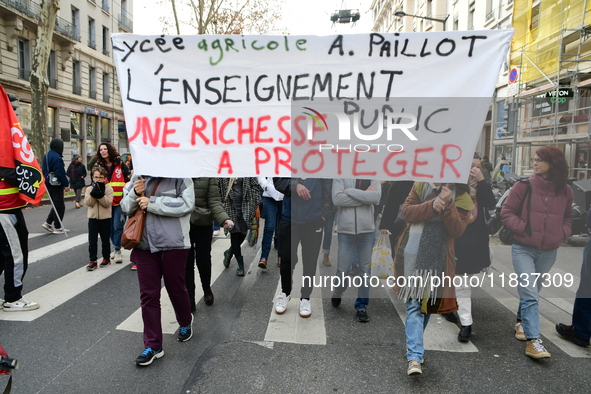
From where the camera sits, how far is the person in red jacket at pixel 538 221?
3820mm

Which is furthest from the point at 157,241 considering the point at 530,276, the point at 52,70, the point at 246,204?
the point at 52,70

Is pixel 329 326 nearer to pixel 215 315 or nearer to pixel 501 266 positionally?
pixel 215 315

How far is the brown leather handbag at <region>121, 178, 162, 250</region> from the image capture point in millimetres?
3475

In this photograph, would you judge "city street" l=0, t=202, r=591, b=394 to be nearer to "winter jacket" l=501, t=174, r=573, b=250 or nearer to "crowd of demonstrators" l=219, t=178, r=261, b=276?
"winter jacket" l=501, t=174, r=573, b=250

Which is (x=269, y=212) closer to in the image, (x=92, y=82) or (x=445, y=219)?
(x=445, y=219)

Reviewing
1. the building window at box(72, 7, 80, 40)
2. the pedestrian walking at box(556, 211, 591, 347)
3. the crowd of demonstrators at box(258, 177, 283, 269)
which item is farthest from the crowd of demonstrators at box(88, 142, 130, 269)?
the building window at box(72, 7, 80, 40)

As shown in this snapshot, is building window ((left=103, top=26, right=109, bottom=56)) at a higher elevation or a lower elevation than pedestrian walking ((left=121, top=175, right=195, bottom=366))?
higher

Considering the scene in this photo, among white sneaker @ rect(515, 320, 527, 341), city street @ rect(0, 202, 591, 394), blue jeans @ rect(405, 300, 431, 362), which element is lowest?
city street @ rect(0, 202, 591, 394)

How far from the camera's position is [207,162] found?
3660mm

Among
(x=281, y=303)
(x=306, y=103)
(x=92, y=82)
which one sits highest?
(x=92, y=82)

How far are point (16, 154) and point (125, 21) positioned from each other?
128 ft

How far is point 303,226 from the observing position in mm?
4543

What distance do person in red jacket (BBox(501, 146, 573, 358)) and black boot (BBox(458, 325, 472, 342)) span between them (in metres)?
0.47

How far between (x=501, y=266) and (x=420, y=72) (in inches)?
150
